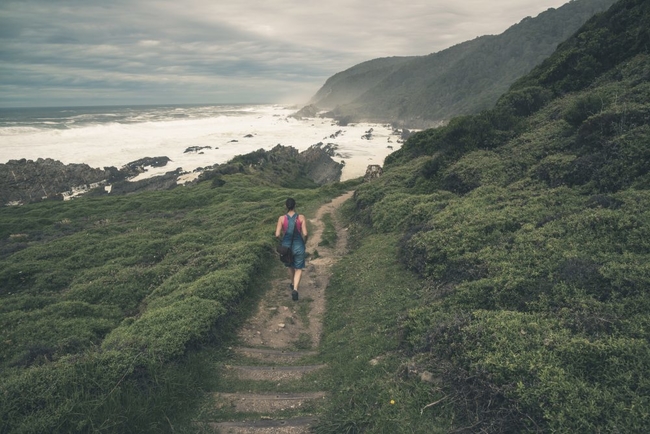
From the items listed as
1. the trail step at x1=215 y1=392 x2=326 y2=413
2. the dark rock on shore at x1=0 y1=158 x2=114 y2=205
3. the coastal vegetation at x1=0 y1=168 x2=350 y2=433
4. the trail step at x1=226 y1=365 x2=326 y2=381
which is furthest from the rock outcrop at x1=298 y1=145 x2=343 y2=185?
the trail step at x1=215 y1=392 x2=326 y2=413

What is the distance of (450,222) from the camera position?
14.1m

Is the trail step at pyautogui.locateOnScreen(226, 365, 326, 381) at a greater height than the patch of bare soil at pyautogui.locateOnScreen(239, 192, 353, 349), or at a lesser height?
greater

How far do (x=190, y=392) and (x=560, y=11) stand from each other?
7527 inches

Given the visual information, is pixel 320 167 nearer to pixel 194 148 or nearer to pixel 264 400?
pixel 194 148

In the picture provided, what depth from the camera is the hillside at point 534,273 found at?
5508mm

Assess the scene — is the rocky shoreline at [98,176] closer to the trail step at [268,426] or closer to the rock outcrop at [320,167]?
the rock outcrop at [320,167]

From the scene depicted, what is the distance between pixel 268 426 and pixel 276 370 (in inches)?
85.7

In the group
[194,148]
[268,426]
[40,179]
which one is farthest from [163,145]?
[268,426]

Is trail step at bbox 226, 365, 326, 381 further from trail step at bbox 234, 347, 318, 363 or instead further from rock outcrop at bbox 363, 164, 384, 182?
rock outcrop at bbox 363, 164, 384, 182

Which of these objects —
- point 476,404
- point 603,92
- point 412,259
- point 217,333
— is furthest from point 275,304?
point 603,92

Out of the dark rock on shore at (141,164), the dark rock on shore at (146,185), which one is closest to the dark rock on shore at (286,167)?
the dark rock on shore at (146,185)

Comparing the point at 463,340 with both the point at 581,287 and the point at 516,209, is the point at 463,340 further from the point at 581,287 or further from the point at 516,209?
the point at 516,209

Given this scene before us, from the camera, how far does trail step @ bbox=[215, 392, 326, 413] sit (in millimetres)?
7297

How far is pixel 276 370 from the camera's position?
886 cm
